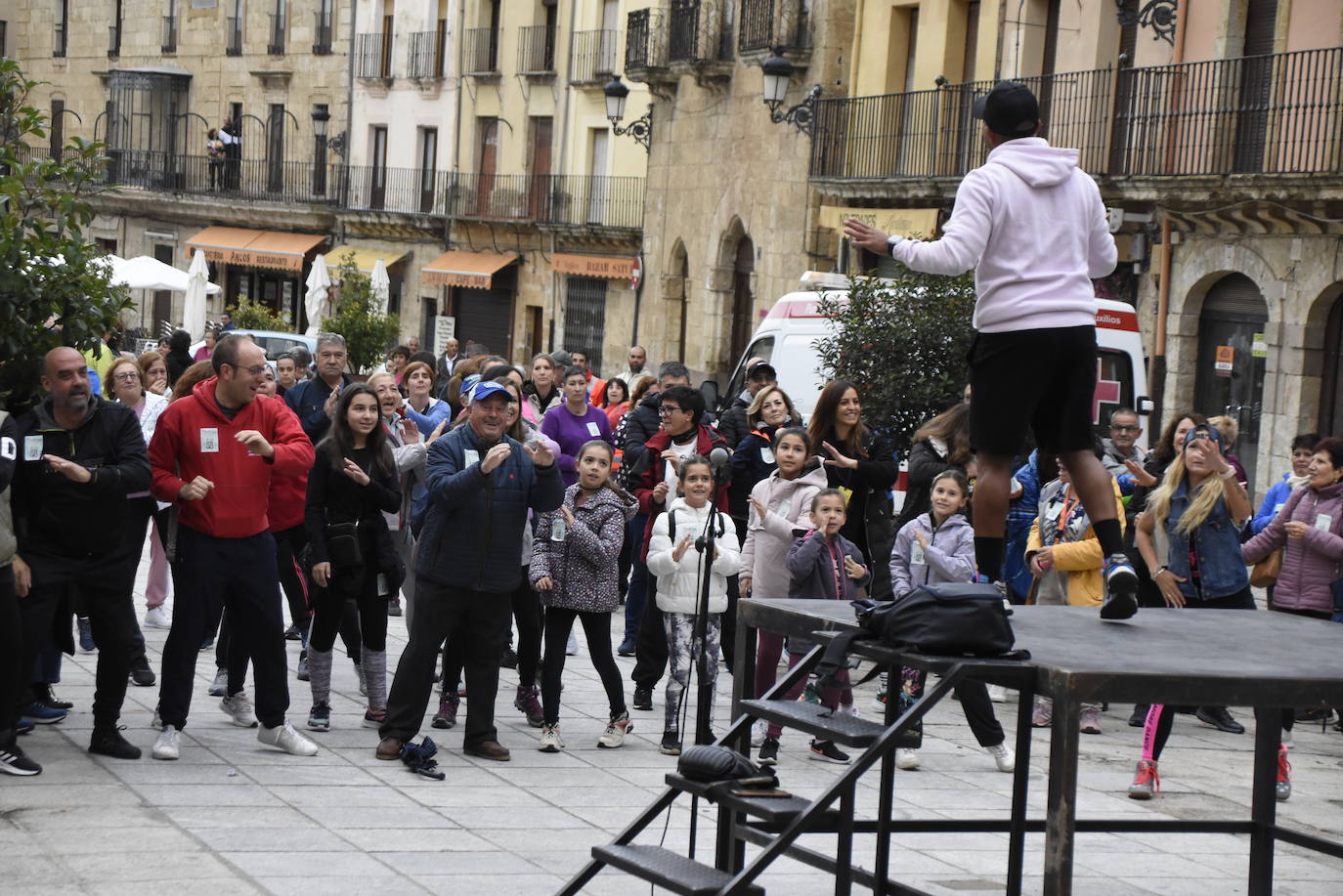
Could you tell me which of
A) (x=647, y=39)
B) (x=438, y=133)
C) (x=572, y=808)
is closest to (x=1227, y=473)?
(x=572, y=808)

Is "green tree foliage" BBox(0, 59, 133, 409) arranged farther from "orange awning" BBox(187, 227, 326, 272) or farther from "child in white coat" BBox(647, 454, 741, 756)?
"orange awning" BBox(187, 227, 326, 272)

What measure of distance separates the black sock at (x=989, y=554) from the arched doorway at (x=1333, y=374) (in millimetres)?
14870

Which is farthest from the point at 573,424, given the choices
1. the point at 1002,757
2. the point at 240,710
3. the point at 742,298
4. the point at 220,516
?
the point at 742,298

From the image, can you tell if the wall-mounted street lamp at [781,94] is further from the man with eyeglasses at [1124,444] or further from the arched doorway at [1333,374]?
the man with eyeglasses at [1124,444]

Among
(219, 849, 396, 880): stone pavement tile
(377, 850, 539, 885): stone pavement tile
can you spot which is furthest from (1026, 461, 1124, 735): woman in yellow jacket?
(219, 849, 396, 880): stone pavement tile

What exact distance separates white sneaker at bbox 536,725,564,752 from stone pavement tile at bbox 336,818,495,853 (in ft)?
5.71

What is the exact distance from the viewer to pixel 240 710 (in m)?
9.98

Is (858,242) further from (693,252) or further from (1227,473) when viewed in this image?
(693,252)

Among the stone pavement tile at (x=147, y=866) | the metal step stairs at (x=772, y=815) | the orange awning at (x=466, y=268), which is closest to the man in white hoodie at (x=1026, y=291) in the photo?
the metal step stairs at (x=772, y=815)

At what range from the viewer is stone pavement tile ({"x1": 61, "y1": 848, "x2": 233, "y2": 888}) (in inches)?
281

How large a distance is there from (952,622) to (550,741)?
4352 millimetres

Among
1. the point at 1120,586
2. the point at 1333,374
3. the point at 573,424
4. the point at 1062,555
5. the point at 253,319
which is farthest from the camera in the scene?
the point at 253,319

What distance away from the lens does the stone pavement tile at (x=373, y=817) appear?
8.17 m

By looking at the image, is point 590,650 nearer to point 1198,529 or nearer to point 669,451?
point 669,451
